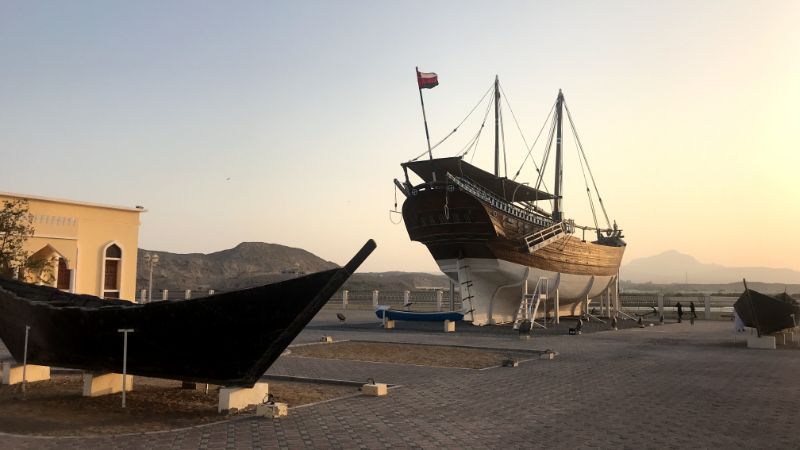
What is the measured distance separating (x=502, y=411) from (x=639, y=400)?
316 cm

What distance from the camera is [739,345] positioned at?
945 inches

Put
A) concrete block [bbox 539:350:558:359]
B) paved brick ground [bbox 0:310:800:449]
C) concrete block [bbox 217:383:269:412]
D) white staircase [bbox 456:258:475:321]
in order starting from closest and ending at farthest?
paved brick ground [bbox 0:310:800:449]
concrete block [bbox 217:383:269:412]
concrete block [bbox 539:350:558:359]
white staircase [bbox 456:258:475:321]

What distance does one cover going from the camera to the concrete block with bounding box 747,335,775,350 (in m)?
23.1

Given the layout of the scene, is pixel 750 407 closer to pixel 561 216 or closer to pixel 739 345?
pixel 739 345

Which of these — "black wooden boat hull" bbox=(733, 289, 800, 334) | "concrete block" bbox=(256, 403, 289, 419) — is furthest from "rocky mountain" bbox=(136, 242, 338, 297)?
"concrete block" bbox=(256, 403, 289, 419)

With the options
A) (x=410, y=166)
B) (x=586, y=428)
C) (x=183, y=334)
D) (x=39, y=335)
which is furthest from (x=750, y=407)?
(x=410, y=166)

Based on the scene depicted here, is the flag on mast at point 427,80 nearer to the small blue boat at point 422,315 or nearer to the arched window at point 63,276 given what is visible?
the small blue boat at point 422,315

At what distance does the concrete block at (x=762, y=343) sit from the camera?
23134mm

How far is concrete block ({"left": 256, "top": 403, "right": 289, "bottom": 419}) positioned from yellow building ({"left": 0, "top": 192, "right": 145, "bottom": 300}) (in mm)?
20637

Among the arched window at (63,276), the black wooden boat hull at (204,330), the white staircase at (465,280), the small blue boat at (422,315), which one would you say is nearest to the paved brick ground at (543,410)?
the black wooden boat hull at (204,330)

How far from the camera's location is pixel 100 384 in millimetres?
11391

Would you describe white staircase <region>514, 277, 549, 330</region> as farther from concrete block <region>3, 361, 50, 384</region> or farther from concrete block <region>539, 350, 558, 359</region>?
concrete block <region>3, 361, 50, 384</region>

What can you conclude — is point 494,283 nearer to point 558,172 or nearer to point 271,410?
point 558,172

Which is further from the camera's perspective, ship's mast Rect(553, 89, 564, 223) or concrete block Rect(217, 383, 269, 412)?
ship's mast Rect(553, 89, 564, 223)
